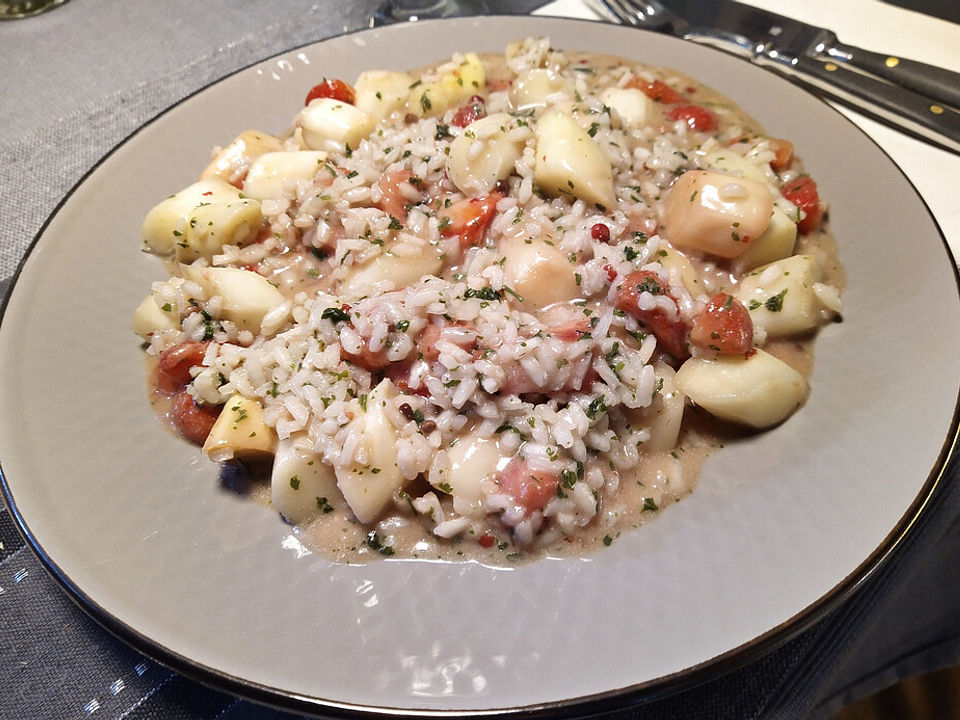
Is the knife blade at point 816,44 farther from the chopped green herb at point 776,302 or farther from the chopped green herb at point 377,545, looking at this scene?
the chopped green herb at point 377,545

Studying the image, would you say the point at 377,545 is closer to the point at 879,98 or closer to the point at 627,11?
the point at 879,98

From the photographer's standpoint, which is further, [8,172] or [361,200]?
[8,172]

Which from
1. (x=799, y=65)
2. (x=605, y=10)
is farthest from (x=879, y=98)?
(x=605, y=10)

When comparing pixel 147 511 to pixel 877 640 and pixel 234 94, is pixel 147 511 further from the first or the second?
pixel 877 640

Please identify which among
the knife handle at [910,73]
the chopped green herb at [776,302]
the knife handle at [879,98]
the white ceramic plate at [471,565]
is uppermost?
the knife handle at [910,73]

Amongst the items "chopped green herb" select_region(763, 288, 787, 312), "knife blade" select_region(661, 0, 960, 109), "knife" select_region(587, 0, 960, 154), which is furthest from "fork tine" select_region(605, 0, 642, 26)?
"chopped green herb" select_region(763, 288, 787, 312)

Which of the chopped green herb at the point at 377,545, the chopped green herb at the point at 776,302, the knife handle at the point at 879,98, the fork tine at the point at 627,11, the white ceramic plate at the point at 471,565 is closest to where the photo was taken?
the white ceramic plate at the point at 471,565

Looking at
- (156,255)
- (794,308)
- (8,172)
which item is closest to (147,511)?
(156,255)

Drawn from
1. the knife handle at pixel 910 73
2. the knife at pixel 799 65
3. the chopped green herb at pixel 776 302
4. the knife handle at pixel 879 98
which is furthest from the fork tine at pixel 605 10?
the chopped green herb at pixel 776 302
